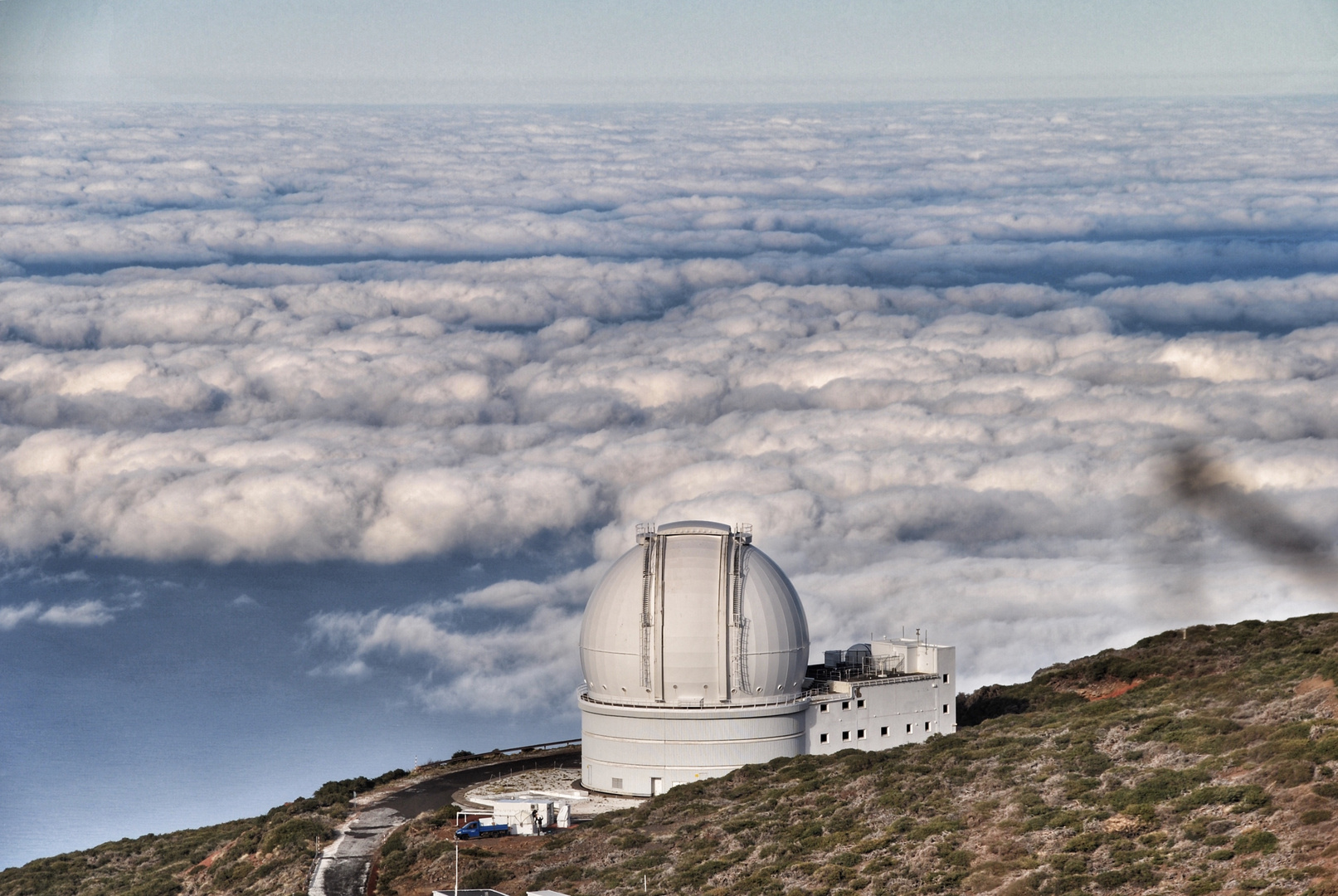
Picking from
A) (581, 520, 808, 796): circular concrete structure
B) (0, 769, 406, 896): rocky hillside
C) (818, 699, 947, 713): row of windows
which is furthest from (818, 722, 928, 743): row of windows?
(0, 769, 406, 896): rocky hillside

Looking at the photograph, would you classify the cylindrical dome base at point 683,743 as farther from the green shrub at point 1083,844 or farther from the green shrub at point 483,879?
the green shrub at point 1083,844

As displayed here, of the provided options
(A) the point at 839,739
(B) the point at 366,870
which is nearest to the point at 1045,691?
(A) the point at 839,739

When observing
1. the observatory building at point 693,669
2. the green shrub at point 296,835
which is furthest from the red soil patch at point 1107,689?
the green shrub at point 296,835

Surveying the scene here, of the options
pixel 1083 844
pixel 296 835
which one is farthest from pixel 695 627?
pixel 1083 844

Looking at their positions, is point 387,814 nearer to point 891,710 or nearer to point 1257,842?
point 891,710

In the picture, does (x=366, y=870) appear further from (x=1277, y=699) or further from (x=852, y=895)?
(x=1277, y=699)

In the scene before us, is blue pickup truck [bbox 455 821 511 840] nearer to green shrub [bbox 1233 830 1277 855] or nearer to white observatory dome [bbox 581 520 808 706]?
white observatory dome [bbox 581 520 808 706]
